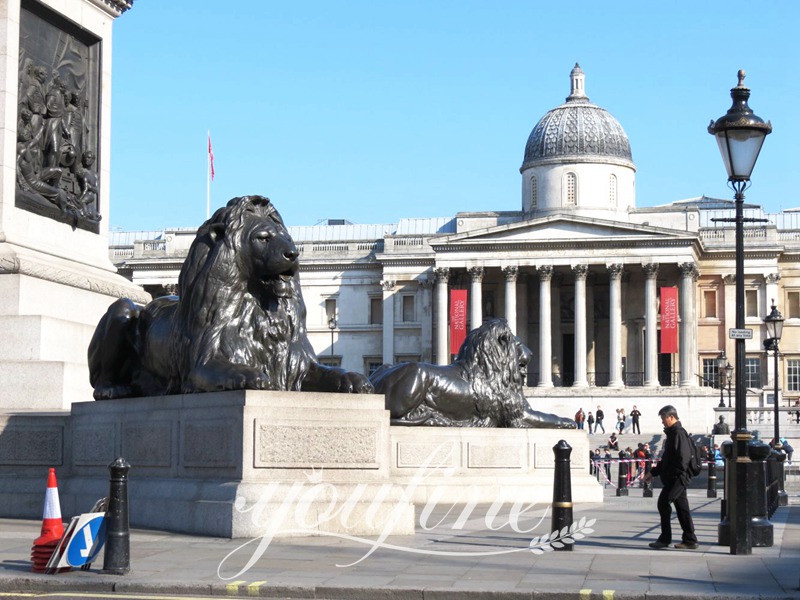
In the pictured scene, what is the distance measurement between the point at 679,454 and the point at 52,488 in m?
5.69

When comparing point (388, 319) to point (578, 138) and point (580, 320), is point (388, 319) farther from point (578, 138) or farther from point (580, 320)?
point (578, 138)

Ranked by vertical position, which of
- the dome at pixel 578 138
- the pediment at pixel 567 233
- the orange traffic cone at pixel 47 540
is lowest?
the orange traffic cone at pixel 47 540

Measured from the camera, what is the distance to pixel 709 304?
90500mm

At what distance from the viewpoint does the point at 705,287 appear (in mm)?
90438

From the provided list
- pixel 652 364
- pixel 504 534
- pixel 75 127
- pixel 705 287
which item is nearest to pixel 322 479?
pixel 504 534

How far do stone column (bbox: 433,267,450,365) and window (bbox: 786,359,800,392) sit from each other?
20.7m

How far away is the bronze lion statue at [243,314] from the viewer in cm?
1337

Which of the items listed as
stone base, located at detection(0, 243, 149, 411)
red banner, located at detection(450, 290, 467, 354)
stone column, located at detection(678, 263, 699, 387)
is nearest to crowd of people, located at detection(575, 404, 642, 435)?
stone column, located at detection(678, 263, 699, 387)

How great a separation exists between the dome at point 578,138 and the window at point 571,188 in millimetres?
985

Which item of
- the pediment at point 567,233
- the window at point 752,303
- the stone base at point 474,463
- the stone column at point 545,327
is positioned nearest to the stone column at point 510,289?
the stone column at point 545,327

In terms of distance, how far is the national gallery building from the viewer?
84875mm
